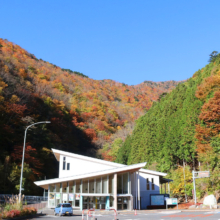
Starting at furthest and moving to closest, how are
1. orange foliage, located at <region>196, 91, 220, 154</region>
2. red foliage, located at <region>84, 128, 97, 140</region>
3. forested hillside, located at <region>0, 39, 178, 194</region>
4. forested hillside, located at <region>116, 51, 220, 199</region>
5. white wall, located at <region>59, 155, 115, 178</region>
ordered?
red foliage, located at <region>84, 128, 97, 140</region>
forested hillside, located at <region>0, 39, 178, 194</region>
orange foliage, located at <region>196, 91, 220, 154</region>
forested hillside, located at <region>116, 51, 220, 199</region>
white wall, located at <region>59, 155, 115, 178</region>

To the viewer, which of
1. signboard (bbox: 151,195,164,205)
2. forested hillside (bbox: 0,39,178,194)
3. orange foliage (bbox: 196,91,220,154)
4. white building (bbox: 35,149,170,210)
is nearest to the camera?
white building (bbox: 35,149,170,210)

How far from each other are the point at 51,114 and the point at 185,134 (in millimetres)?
37793

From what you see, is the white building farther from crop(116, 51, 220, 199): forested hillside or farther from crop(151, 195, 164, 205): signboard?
crop(116, 51, 220, 199): forested hillside

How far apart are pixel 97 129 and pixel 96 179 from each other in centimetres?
5793

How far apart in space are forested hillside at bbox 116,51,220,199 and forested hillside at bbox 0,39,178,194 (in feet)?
65.0

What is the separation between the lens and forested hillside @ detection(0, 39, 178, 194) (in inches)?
1827

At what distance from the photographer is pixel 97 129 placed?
285ft

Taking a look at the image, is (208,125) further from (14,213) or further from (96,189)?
(14,213)

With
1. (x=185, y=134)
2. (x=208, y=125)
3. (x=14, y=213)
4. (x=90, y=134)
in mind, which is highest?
(x=90, y=134)

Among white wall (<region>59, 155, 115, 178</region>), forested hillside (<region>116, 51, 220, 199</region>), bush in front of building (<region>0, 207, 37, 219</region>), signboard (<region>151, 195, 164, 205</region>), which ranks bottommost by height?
signboard (<region>151, 195, 164, 205</region>)

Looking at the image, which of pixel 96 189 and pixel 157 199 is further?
pixel 157 199

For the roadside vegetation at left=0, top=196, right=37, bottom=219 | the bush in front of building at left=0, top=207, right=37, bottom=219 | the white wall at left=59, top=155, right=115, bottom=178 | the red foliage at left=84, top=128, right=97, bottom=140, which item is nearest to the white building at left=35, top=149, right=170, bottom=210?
the white wall at left=59, top=155, right=115, bottom=178

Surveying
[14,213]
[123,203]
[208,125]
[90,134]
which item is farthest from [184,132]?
[90,134]

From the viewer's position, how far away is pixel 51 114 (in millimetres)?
69875
